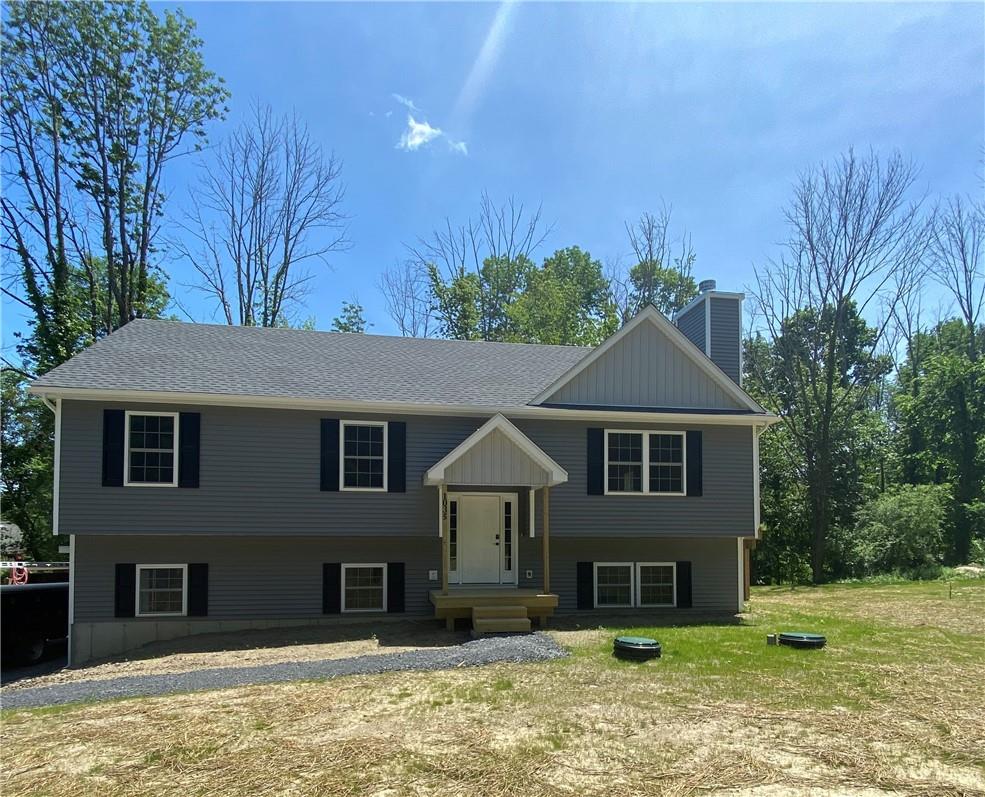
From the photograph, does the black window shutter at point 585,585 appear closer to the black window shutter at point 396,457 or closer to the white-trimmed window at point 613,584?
the white-trimmed window at point 613,584

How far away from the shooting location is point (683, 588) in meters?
16.7

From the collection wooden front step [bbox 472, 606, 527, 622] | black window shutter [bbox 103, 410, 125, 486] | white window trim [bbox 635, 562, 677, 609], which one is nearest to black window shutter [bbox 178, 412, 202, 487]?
black window shutter [bbox 103, 410, 125, 486]

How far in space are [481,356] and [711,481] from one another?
243 inches

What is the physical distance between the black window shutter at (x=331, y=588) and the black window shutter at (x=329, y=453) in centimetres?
185

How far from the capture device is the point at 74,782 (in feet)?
19.4

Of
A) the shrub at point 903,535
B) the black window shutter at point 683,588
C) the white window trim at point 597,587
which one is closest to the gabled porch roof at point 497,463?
the white window trim at point 597,587

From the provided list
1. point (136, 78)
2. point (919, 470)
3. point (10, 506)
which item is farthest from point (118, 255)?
point (919, 470)

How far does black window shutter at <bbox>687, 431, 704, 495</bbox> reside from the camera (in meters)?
15.9

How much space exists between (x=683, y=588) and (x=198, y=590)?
10.2 meters

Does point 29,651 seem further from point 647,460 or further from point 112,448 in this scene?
point 647,460

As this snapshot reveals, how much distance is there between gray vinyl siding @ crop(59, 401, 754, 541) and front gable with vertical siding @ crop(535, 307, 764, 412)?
54 centimetres

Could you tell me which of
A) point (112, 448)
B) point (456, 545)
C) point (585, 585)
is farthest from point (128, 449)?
point (585, 585)

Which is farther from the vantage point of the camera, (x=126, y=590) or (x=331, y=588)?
(x=331, y=588)

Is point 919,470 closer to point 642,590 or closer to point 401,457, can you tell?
point 642,590
